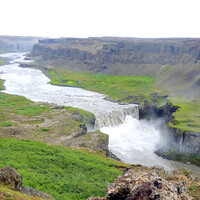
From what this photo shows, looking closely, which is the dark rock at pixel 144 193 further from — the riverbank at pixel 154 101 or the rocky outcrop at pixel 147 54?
the rocky outcrop at pixel 147 54

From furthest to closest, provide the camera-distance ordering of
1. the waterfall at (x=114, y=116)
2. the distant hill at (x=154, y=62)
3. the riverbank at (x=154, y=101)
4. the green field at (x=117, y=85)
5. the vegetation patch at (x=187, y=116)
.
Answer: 1. the distant hill at (x=154, y=62)
2. the green field at (x=117, y=85)
3. the waterfall at (x=114, y=116)
4. the vegetation patch at (x=187, y=116)
5. the riverbank at (x=154, y=101)

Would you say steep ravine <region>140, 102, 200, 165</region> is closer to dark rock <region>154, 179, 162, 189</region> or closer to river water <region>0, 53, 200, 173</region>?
river water <region>0, 53, 200, 173</region>

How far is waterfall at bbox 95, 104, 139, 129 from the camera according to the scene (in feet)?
196

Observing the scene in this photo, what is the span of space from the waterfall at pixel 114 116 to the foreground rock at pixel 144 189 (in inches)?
1781

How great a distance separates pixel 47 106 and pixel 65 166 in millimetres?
38321

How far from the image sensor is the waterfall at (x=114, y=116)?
59.7 meters

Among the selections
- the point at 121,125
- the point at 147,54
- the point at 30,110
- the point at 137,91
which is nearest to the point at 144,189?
the point at 30,110

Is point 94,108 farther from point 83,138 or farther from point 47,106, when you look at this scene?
point 83,138

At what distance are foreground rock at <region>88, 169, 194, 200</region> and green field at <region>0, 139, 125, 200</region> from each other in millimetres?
9455

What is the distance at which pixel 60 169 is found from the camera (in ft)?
87.8

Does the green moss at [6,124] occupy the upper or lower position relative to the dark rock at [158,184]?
lower

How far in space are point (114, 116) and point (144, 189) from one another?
52.8 m

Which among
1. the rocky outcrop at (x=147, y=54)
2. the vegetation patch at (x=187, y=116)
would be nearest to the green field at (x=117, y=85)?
the vegetation patch at (x=187, y=116)

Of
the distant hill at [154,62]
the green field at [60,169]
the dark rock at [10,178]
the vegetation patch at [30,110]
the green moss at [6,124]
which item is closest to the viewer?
the dark rock at [10,178]
